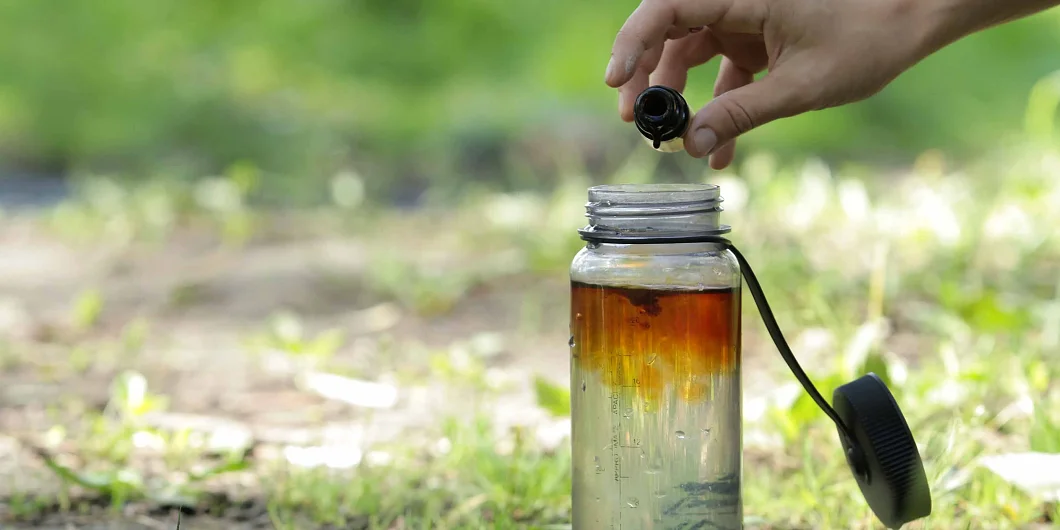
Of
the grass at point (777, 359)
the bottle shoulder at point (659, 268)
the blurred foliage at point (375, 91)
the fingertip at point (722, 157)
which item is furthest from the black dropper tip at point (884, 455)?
the blurred foliage at point (375, 91)

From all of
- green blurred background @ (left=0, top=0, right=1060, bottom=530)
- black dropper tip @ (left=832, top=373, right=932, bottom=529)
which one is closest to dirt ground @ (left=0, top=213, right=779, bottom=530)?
green blurred background @ (left=0, top=0, right=1060, bottom=530)

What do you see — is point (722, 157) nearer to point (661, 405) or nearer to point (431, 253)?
point (661, 405)

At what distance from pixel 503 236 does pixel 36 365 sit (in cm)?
182

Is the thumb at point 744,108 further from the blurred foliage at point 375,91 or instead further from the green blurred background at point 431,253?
the blurred foliage at point 375,91

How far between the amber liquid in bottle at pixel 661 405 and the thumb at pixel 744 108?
7.8 inches

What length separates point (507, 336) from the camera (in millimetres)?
2949

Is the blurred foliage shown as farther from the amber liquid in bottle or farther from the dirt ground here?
the amber liquid in bottle

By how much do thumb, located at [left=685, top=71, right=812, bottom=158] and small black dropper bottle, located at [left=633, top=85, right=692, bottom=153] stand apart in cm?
2

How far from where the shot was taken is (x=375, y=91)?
681 cm

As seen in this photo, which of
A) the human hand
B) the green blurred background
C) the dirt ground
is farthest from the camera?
A: the dirt ground

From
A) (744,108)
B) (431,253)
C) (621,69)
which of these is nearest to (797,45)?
(744,108)

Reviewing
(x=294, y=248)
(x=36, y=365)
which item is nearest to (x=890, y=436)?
(x=36, y=365)

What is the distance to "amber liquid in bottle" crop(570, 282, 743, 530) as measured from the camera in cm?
132

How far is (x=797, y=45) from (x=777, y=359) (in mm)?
1435
